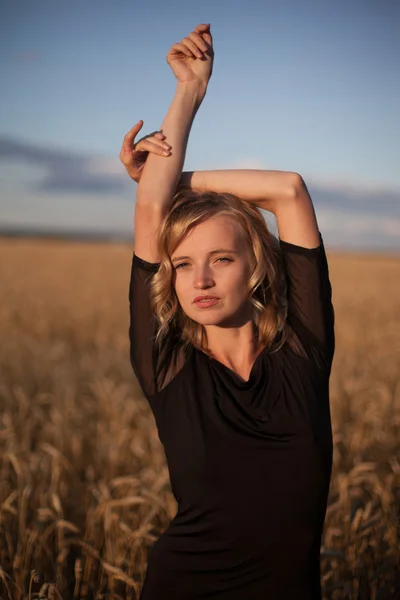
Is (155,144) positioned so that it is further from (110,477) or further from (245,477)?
(110,477)

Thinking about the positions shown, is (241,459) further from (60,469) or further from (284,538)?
(60,469)

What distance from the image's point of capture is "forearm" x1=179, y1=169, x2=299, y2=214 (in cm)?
171

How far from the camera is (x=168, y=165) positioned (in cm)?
169

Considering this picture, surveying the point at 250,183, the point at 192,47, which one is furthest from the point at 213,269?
the point at 192,47

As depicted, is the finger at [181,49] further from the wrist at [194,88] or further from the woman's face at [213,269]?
the woman's face at [213,269]

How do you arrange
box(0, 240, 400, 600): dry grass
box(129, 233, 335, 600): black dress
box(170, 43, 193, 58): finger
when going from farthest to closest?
1. box(0, 240, 400, 600): dry grass
2. box(170, 43, 193, 58): finger
3. box(129, 233, 335, 600): black dress

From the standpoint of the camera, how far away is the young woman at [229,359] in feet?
5.17

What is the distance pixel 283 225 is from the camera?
5.74 ft

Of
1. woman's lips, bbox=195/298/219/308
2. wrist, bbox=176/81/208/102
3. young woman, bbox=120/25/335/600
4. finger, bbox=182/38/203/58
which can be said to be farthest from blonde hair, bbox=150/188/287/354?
finger, bbox=182/38/203/58

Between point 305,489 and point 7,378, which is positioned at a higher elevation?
point 305,489

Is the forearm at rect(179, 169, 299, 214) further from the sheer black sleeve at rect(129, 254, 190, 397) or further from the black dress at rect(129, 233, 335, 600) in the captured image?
the sheer black sleeve at rect(129, 254, 190, 397)

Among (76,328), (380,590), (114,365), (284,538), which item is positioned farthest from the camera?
(76,328)

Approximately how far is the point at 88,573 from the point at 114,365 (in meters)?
4.22

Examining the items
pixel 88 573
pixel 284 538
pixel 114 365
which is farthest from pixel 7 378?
pixel 284 538
